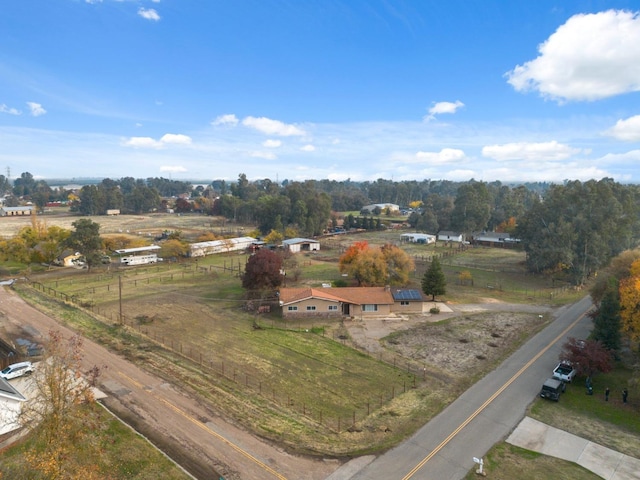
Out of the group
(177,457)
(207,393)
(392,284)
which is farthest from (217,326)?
(392,284)

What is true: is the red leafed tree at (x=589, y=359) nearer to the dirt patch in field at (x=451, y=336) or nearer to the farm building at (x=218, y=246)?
the dirt patch in field at (x=451, y=336)

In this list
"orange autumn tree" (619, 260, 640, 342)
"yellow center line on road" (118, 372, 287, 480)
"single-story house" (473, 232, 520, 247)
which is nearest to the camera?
"yellow center line on road" (118, 372, 287, 480)

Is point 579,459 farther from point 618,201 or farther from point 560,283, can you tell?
point 618,201

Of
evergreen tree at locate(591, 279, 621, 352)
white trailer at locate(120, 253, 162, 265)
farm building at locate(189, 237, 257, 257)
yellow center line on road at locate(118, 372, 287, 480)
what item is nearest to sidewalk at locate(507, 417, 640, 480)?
yellow center line on road at locate(118, 372, 287, 480)

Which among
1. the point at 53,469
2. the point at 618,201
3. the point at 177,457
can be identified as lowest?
the point at 177,457

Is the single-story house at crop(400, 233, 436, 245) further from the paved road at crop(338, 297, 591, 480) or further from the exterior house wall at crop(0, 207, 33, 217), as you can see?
the exterior house wall at crop(0, 207, 33, 217)
